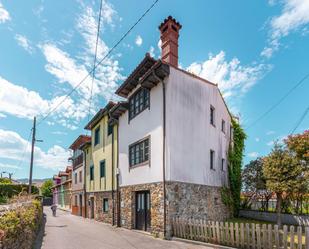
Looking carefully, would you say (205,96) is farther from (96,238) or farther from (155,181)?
(96,238)

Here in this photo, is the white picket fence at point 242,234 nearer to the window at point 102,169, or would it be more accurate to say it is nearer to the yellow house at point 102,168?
the yellow house at point 102,168

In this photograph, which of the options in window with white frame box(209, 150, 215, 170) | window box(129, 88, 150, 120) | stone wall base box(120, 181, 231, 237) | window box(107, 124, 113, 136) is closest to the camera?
stone wall base box(120, 181, 231, 237)

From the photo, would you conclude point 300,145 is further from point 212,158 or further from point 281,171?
point 212,158

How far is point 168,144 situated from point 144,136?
2456mm

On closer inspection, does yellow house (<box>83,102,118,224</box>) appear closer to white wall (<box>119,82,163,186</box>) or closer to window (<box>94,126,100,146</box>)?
window (<box>94,126,100,146</box>)

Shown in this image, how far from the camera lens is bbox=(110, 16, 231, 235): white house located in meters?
13.5

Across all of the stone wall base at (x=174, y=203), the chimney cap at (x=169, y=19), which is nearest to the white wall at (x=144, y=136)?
the stone wall base at (x=174, y=203)

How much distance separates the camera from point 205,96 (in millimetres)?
16875

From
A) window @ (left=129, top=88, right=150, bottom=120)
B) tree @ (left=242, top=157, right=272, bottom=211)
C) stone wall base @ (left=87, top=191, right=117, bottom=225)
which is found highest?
window @ (left=129, top=88, right=150, bottom=120)

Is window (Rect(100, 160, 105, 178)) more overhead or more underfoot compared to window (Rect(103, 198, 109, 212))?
more overhead

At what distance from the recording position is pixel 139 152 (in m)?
16.1

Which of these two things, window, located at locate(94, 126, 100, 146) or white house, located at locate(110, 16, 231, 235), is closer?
white house, located at locate(110, 16, 231, 235)

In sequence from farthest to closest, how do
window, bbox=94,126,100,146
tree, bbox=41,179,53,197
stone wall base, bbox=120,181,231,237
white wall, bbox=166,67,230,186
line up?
tree, bbox=41,179,53,197
window, bbox=94,126,100,146
white wall, bbox=166,67,230,186
stone wall base, bbox=120,181,231,237

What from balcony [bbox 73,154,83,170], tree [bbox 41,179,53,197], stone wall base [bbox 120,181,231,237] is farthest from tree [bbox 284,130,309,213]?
tree [bbox 41,179,53,197]
